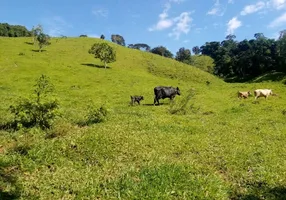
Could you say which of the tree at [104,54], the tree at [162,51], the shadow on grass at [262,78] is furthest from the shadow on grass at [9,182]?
the tree at [162,51]

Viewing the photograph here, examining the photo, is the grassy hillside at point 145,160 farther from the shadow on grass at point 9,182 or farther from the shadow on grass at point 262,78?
the shadow on grass at point 262,78

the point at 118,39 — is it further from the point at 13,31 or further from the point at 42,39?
the point at 42,39

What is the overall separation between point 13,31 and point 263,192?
133138 millimetres

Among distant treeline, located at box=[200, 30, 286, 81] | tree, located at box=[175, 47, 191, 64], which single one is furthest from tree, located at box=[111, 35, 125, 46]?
distant treeline, located at box=[200, 30, 286, 81]

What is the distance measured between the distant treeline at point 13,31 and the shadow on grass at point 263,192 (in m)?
125

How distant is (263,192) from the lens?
984 cm

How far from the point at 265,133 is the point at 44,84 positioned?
12.5 m

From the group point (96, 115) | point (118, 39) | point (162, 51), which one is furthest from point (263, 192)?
point (118, 39)

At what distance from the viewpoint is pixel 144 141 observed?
45.7 feet

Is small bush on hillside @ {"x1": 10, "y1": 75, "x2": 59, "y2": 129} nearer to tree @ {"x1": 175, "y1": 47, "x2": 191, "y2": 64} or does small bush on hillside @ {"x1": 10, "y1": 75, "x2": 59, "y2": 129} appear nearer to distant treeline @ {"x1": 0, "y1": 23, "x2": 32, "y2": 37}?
distant treeline @ {"x1": 0, "y1": 23, "x2": 32, "y2": 37}

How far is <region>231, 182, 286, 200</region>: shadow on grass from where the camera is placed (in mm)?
9477

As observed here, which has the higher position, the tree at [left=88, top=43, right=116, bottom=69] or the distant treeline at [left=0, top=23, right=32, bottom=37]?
the distant treeline at [left=0, top=23, right=32, bottom=37]

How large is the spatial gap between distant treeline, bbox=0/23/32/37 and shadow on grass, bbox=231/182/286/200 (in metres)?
125

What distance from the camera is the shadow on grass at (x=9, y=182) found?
8781mm
